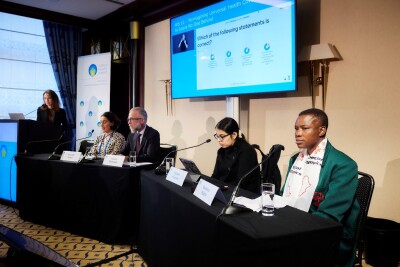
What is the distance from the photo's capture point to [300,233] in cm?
111

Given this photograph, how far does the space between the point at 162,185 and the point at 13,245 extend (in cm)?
135

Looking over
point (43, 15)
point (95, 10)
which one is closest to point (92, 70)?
point (95, 10)

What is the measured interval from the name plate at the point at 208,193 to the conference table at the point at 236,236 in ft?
0.07

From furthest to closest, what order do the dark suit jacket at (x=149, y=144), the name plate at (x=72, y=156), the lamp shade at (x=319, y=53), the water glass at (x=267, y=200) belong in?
1. the dark suit jacket at (x=149, y=144)
2. the name plate at (x=72, y=156)
3. the lamp shade at (x=319, y=53)
4. the water glass at (x=267, y=200)

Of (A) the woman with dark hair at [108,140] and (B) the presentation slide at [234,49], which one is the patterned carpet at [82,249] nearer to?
(A) the woman with dark hair at [108,140]

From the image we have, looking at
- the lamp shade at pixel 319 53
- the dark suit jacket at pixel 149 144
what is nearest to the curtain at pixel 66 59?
the dark suit jacket at pixel 149 144

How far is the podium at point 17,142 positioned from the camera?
12.4ft

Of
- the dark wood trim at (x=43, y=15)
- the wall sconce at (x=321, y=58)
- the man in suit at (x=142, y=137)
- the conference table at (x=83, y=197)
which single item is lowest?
the conference table at (x=83, y=197)

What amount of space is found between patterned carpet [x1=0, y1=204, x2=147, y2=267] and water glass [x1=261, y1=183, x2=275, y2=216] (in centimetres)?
149

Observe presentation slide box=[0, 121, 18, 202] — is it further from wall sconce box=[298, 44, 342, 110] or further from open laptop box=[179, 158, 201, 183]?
wall sconce box=[298, 44, 342, 110]

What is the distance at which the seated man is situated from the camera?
1473mm

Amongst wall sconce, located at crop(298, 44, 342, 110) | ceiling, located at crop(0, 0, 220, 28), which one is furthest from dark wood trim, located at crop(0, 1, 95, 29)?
wall sconce, located at crop(298, 44, 342, 110)

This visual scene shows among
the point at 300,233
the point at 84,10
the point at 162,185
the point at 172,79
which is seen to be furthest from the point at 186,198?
the point at 84,10

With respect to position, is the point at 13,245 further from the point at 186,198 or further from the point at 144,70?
the point at 144,70
